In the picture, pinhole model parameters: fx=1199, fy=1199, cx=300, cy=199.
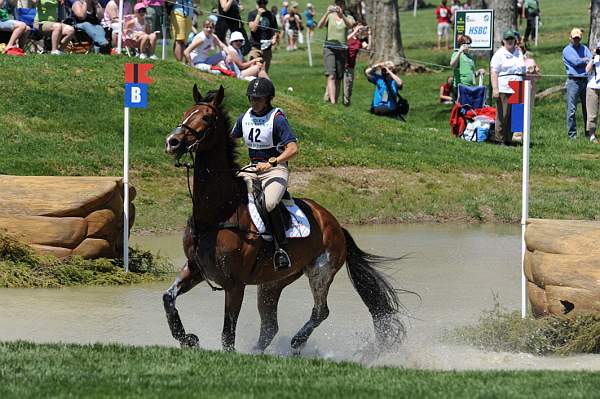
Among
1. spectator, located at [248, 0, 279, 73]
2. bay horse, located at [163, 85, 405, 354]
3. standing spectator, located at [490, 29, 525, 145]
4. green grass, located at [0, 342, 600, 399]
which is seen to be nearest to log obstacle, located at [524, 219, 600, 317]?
green grass, located at [0, 342, 600, 399]

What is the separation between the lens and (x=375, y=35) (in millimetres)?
33438

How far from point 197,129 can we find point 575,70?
16384 millimetres

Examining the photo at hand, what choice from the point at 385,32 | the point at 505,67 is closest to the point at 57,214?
the point at 505,67

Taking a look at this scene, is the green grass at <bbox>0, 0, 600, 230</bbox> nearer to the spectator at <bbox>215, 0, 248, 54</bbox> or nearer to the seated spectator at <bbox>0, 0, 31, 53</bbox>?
the seated spectator at <bbox>0, 0, 31, 53</bbox>

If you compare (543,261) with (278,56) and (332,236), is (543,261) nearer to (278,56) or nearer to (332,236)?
(332,236)

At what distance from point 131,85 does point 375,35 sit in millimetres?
20391

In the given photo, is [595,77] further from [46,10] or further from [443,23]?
[443,23]

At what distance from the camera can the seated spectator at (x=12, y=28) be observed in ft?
71.2

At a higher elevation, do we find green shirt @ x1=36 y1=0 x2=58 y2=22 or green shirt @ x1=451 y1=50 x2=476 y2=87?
green shirt @ x1=36 y1=0 x2=58 y2=22

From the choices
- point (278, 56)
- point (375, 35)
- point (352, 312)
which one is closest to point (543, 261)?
point (352, 312)

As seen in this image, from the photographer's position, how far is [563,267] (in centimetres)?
1036

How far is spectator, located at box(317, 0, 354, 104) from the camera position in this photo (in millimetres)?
26344

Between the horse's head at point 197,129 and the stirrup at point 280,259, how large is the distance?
1.17 meters

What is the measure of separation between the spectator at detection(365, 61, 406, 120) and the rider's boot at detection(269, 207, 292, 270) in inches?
612
